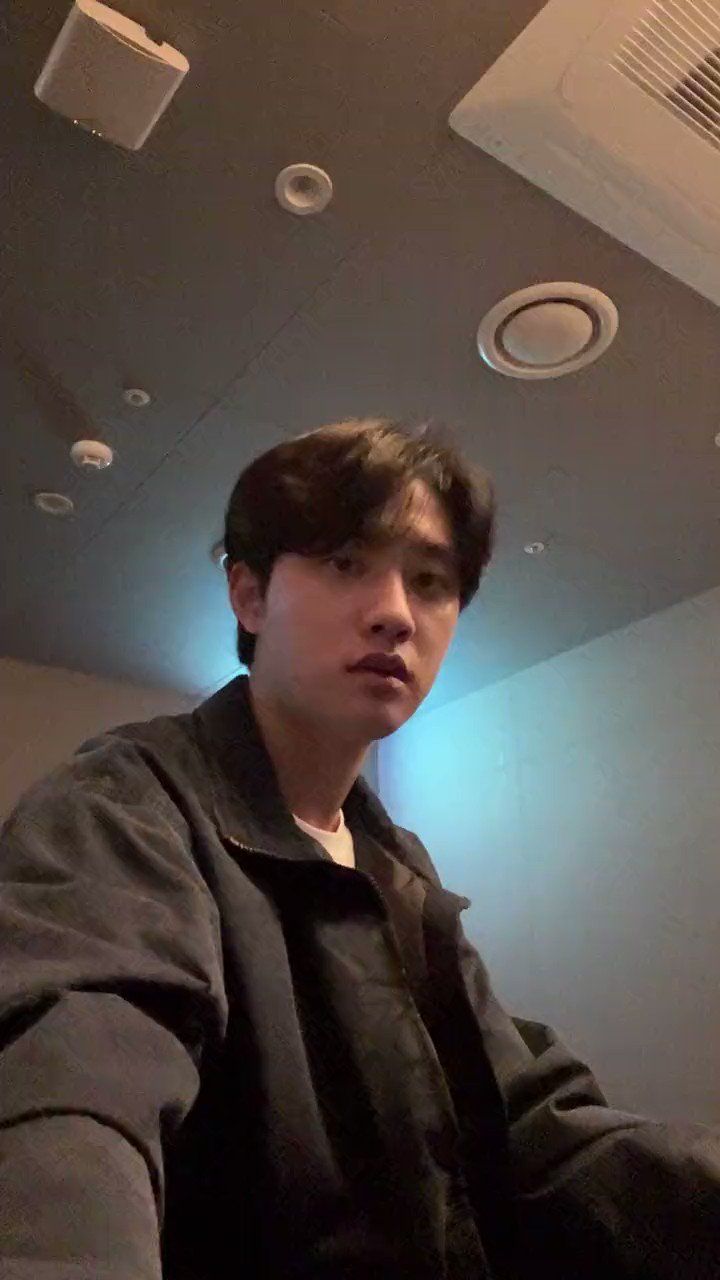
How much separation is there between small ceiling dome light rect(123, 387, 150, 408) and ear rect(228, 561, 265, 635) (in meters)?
0.74

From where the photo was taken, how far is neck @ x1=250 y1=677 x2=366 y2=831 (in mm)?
657

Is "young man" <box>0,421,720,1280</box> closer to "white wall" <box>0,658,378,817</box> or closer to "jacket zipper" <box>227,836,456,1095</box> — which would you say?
"jacket zipper" <box>227,836,456,1095</box>

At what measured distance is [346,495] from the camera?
0.69 m

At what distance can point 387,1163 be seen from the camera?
48 cm

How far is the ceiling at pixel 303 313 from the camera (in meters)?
0.95

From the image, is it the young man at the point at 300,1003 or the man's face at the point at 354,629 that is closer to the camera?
the young man at the point at 300,1003

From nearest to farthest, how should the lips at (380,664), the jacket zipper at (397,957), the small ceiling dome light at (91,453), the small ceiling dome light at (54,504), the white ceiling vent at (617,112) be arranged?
the jacket zipper at (397,957)
the lips at (380,664)
the white ceiling vent at (617,112)
the small ceiling dome light at (91,453)
the small ceiling dome light at (54,504)

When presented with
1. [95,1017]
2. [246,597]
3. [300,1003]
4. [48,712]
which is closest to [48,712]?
[48,712]

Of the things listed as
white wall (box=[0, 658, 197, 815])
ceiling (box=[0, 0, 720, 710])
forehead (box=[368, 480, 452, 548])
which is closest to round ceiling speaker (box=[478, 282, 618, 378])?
ceiling (box=[0, 0, 720, 710])

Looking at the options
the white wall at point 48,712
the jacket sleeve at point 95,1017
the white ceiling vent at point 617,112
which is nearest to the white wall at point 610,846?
the white wall at point 48,712

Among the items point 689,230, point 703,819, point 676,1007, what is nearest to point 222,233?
point 689,230

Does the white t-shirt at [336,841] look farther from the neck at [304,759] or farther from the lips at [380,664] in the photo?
the lips at [380,664]

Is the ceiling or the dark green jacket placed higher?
the ceiling

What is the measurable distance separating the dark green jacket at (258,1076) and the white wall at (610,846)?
1.15m
